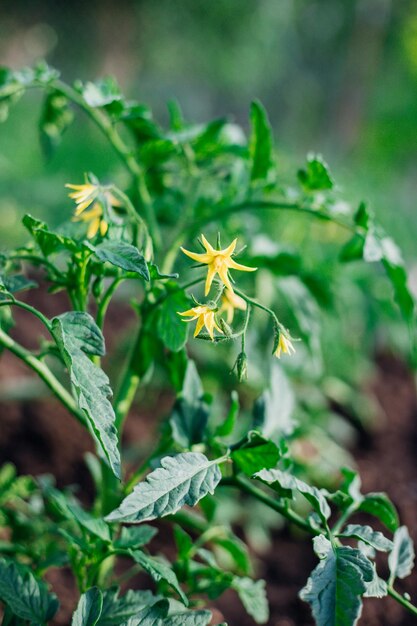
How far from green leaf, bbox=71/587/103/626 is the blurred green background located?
9.41 ft

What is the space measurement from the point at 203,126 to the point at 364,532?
473 millimetres

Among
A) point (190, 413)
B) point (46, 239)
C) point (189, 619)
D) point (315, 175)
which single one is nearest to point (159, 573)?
point (189, 619)

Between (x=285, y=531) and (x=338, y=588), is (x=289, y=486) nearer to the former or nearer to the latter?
(x=338, y=588)

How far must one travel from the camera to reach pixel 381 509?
59cm

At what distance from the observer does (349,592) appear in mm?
463

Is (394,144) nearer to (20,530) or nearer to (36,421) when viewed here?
(36,421)

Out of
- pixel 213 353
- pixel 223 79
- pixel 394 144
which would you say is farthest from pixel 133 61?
pixel 213 353

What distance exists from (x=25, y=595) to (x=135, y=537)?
11cm

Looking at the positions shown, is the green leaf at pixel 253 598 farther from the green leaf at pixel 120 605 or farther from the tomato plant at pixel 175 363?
the green leaf at pixel 120 605

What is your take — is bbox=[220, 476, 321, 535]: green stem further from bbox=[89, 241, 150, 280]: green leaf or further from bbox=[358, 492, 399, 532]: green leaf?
bbox=[89, 241, 150, 280]: green leaf

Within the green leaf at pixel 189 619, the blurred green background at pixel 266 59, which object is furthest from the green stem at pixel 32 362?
the blurred green background at pixel 266 59

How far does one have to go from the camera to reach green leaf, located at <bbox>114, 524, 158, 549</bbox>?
1.94ft

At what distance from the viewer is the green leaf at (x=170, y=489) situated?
0.46 m

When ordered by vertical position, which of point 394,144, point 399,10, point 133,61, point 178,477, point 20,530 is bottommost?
point 20,530
